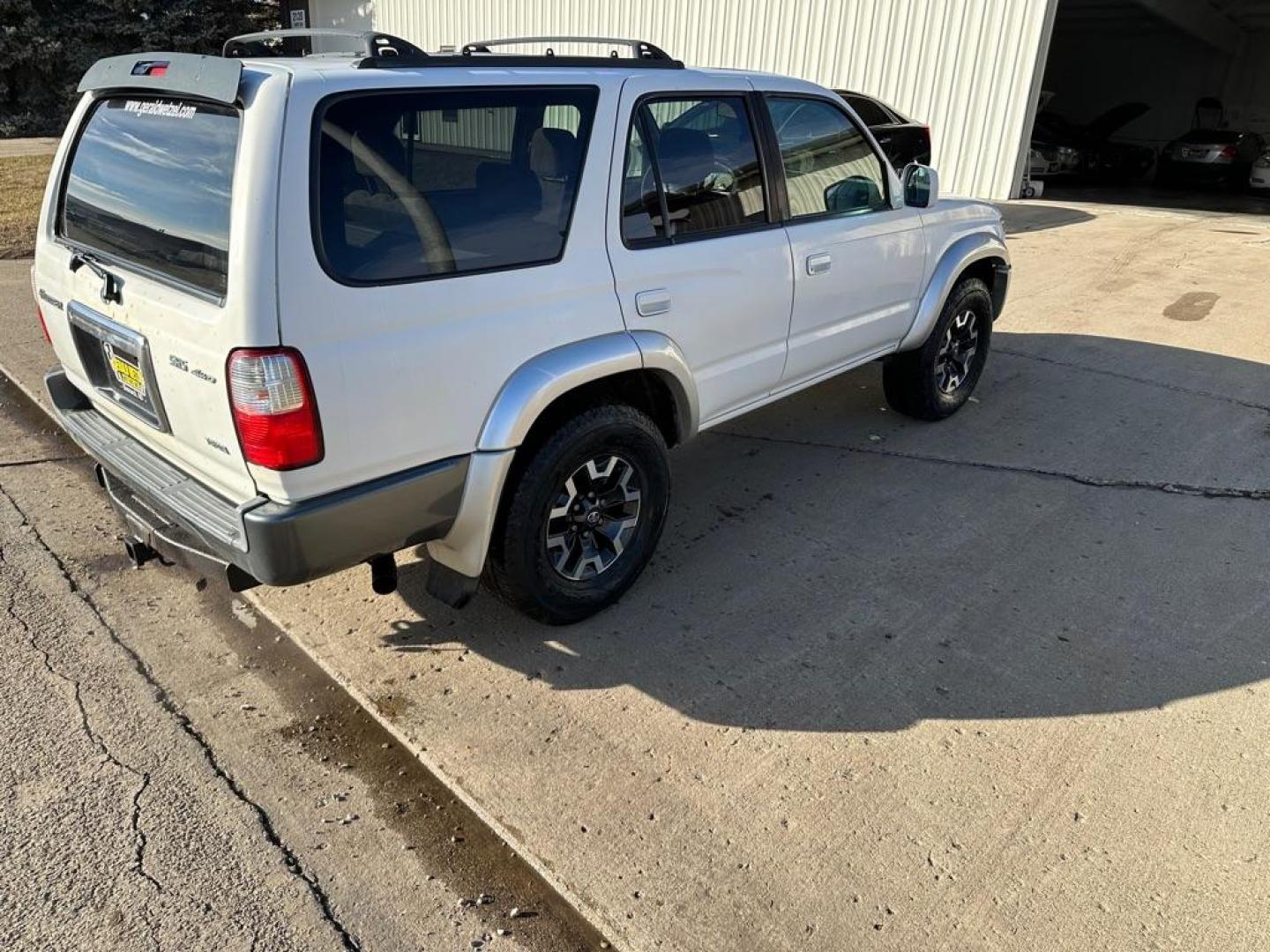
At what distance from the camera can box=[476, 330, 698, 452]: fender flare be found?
111 inches

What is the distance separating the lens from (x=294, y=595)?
358cm

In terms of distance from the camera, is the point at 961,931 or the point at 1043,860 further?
the point at 1043,860

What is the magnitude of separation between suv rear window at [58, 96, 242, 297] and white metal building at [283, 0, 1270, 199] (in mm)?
12582

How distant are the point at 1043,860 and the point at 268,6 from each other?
27.7 metres

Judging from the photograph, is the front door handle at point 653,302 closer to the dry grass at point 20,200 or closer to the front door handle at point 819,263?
the front door handle at point 819,263

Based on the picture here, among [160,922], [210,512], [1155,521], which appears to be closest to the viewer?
[160,922]

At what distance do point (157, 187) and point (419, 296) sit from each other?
0.90 m

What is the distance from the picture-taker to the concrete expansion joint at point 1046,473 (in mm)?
4492

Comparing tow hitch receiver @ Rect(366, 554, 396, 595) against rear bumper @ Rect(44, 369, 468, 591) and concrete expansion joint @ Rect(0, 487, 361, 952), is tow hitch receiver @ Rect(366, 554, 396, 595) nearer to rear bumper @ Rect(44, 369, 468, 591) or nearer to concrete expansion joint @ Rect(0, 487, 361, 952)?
rear bumper @ Rect(44, 369, 468, 591)

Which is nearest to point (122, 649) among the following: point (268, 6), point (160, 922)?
point (160, 922)

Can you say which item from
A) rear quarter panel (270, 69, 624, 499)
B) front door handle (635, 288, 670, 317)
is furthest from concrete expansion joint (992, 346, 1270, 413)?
rear quarter panel (270, 69, 624, 499)

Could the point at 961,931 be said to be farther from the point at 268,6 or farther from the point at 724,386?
the point at 268,6

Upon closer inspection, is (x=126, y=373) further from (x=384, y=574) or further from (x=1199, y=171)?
(x=1199, y=171)

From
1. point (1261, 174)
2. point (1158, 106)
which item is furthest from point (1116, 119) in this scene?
point (1261, 174)
